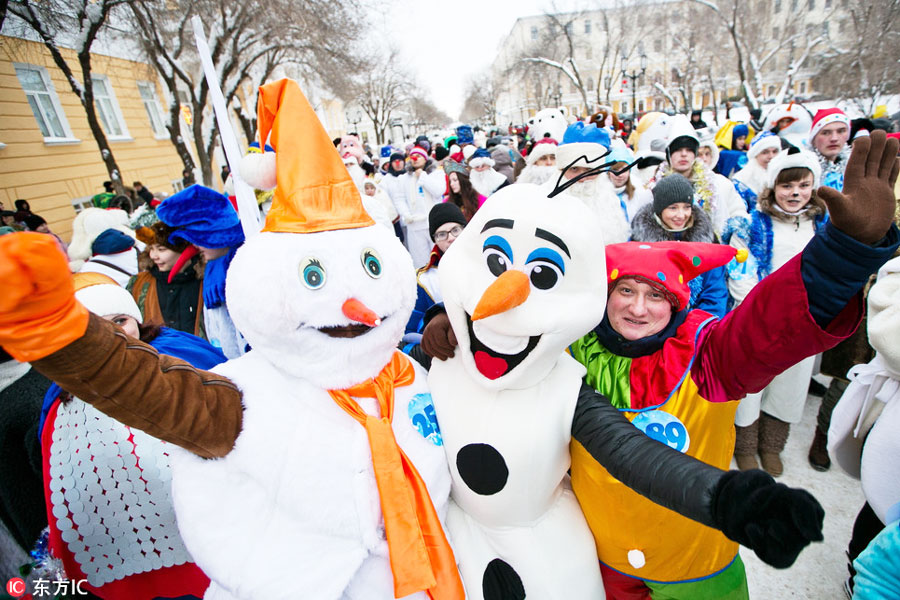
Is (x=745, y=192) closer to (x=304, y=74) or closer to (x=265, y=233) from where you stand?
(x=265, y=233)

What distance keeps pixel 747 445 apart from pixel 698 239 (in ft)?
4.53

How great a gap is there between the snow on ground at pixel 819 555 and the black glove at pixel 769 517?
4.34 ft

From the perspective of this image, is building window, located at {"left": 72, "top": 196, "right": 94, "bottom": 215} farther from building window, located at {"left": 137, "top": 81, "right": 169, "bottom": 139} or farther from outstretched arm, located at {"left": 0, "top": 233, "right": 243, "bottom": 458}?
outstretched arm, located at {"left": 0, "top": 233, "right": 243, "bottom": 458}

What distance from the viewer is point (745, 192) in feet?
12.5

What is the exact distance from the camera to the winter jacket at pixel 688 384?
3.43 ft

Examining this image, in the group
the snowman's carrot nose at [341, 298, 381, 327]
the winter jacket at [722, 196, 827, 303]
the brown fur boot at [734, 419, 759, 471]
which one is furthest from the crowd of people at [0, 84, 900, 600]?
the winter jacket at [722, 196, 827, 303]

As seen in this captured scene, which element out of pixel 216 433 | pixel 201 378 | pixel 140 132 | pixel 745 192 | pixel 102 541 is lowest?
pixel 102 541

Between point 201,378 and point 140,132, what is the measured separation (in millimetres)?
15620

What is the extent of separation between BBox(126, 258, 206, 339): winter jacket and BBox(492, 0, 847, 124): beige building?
11797mm

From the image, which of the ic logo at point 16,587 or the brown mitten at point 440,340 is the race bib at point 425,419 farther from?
the ic logo at point 16,587

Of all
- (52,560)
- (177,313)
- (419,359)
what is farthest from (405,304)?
(177,313)

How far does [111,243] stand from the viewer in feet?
11.1

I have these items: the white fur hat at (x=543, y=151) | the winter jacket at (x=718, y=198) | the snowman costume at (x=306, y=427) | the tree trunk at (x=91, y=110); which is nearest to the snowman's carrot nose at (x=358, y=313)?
the snowman costume at (x=306, y=427)

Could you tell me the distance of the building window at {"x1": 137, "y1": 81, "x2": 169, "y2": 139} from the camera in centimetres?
1330
